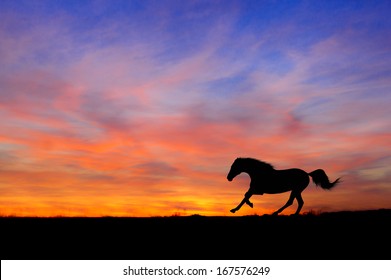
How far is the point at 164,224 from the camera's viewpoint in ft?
43.9

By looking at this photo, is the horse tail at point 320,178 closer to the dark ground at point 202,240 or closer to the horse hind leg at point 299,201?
the horse hind leg at point 299,201

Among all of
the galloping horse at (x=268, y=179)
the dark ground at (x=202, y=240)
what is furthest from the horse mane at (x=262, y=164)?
→ the dark ground at (x=202, y=240)

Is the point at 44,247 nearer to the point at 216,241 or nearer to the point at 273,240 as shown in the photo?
the point at 216,241

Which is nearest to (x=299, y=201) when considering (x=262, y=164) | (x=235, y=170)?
(x=262, y=164)

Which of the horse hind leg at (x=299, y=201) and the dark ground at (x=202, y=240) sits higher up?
the horse hind leg at (x=299, y=201)

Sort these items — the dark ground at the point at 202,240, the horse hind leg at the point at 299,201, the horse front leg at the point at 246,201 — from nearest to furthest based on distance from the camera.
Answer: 1. the dark ground at the point at 202,240
2. the horse front leg at the point at 246,201
3. the horse hind leg at the point at 299,201

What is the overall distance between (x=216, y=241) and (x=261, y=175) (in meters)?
6.24

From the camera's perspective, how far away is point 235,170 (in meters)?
17.4

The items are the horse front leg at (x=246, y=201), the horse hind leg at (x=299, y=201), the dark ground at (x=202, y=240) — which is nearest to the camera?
the dark ground at (x=202, y=240)

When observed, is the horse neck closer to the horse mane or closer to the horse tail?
the horse mane

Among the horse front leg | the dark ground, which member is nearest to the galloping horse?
the horse front leg

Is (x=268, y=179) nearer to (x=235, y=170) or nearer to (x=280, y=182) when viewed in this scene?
(x=280, y=182)

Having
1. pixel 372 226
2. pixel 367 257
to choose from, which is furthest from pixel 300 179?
pixel 367 257

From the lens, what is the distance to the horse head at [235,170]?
17391 mm
